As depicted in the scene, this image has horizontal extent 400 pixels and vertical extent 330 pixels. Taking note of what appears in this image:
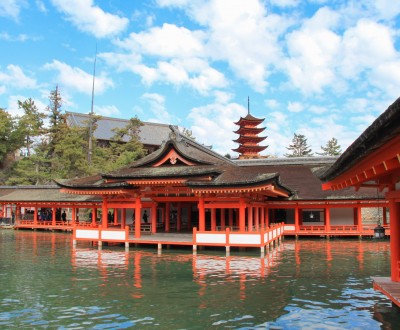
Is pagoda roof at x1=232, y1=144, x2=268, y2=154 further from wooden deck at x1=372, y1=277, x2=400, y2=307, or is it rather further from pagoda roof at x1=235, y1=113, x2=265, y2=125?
wooden deck at x1=372, y1=277, x2=400, y2=307

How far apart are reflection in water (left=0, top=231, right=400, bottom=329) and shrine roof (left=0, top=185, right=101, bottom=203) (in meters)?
14.1

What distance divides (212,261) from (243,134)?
4851cm

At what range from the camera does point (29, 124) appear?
50344 mm

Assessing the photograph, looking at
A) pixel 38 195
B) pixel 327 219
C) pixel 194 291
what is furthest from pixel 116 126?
pixel 194 291

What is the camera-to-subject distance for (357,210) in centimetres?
3028

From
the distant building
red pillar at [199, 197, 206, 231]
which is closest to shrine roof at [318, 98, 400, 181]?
red pillar at [199, 197, 206, 231]

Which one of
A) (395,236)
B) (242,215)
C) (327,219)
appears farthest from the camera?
(327,219)

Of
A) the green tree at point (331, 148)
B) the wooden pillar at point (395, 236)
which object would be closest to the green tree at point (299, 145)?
the green tree at point (331, 148)

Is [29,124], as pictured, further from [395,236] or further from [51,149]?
[395,236]

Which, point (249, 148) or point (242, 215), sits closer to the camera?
point (242, 215)

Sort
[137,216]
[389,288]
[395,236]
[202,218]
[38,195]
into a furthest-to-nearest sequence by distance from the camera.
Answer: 1. [38,195]
2. [137,216]
3. [202,218]
4. [395,236]
5. [389,288]

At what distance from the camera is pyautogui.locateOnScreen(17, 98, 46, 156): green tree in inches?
1960

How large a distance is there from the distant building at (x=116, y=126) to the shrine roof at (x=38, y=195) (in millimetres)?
20021

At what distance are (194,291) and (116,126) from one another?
57.8 meters
